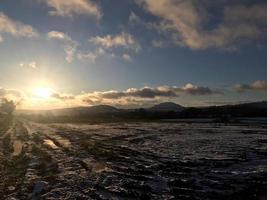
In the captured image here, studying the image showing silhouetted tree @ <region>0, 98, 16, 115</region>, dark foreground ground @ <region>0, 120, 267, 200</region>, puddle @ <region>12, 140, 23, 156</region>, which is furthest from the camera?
silhouetted tree @ <region>0, 98, 16, 115</region>

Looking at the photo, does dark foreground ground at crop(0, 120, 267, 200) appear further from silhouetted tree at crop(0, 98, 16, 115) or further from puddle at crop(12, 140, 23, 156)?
silhouetted tree at crop(0, 98, 16, 115)

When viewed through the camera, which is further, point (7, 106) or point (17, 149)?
point (7, 106)

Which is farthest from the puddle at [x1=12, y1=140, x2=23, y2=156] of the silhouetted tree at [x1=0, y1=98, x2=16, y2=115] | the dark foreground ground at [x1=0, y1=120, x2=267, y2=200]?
the silhouetted tree at [x1=0, y1=98, x2=16, y2=115]

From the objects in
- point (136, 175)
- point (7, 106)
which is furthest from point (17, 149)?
point (7, 106)

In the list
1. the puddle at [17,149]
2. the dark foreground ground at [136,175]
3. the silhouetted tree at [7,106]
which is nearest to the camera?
the dark foreground ground at [136,175]

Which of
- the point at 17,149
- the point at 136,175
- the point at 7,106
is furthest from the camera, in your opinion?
the point at 7,106

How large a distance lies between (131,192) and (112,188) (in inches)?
42.2

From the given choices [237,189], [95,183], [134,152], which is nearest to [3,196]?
[95,183]

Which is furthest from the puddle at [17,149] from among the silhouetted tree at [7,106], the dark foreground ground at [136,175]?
the silhouetted tree at [7,106]

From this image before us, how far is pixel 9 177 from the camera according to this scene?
18.6 metres

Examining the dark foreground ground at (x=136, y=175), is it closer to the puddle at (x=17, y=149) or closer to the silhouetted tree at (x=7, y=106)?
the puddle at (x=17, y=149)

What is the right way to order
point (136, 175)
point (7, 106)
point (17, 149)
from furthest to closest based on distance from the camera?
point (7, 106) < point (17, 149) < point (136, 175)

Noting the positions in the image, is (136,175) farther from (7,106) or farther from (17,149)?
(7,106)

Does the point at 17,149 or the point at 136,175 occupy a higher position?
the point at 17,149
